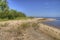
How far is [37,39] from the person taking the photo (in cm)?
1491

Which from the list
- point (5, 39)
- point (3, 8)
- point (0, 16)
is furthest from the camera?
point (3, 8)

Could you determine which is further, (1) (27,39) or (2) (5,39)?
(1) (27,39)

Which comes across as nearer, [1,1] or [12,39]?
[12,39]

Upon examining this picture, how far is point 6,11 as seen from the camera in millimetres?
69375

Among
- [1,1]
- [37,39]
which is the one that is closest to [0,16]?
[1,1]

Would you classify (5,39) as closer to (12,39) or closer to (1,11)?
(12,39)

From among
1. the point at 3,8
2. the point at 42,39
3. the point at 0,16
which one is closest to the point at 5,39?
the point at 42,39

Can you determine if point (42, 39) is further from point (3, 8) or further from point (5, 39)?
point (3, 8)

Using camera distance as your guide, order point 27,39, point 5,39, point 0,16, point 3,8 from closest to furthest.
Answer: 1. point 5,39
2. point 27,39
3. point 0,16
4. point 3,8

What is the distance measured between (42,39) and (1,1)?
182 ft

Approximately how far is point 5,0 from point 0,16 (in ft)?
28.2

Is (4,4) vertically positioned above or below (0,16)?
above

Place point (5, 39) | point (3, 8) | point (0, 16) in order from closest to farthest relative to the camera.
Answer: point (5, 39)
point (0, 16)
point (3, 8)

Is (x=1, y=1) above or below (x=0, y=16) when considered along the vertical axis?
above
